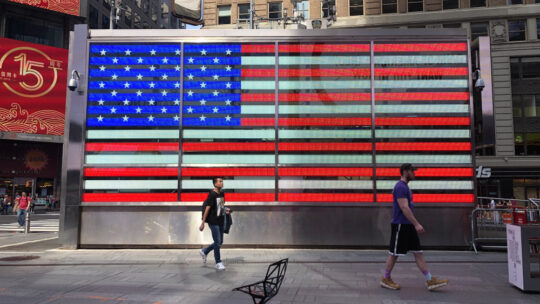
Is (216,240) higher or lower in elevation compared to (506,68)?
lower

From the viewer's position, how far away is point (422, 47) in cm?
1091

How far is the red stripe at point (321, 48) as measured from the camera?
11.0 m

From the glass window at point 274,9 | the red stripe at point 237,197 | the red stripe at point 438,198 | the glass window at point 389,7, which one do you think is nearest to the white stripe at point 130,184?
the red stripe at point 237,197

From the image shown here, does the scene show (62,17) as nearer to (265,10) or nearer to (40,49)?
(40,49)

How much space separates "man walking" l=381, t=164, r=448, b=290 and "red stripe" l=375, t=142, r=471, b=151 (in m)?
4.19

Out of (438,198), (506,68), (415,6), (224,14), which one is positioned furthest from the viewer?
(224,14)

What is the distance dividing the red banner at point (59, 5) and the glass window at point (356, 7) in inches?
1045

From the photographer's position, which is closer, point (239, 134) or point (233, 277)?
point (233, 277)

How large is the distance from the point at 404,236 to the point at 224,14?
33928 millimetres

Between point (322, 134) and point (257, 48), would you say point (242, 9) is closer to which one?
point (257, 48)

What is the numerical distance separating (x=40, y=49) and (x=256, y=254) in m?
35.4

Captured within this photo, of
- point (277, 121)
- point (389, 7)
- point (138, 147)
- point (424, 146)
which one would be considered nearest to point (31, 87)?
point (138, 147)

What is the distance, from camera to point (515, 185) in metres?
29.5

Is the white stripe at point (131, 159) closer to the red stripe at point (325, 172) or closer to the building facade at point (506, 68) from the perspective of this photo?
the red stripe at point (325, 172)
